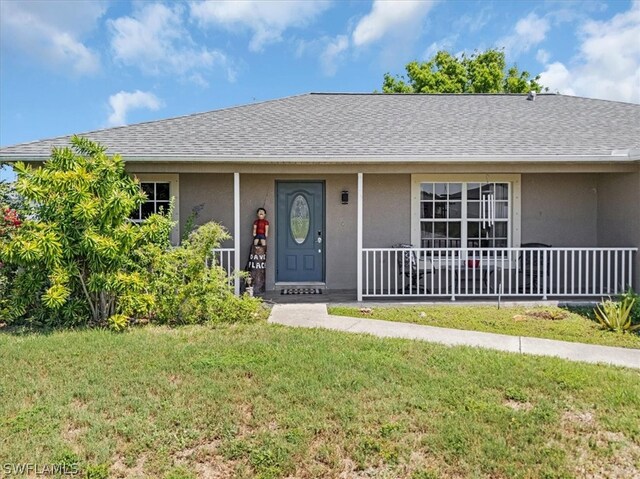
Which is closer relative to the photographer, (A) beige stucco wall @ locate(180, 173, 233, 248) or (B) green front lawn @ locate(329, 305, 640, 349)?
(B) green front lawn @ locate(329, 305, 640, 349)

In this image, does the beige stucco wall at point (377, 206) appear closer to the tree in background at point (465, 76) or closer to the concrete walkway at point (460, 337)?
the concrete walkway at point (460, 337)

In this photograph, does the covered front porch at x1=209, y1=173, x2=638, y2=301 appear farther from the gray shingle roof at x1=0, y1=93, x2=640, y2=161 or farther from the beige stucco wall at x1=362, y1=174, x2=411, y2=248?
the gray shingle roof at x1=0, y1=93, x2=640, y2=161

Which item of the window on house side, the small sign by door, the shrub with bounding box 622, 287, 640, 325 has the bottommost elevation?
the shrub with bounding box 622, 287, 640, 325

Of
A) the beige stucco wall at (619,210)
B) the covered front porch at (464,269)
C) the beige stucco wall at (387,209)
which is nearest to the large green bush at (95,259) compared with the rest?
the covered front porch at (464,269)

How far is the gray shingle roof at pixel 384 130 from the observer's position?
26.3 feet

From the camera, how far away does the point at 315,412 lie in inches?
144

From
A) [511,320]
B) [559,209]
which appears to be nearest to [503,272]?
[511,320]

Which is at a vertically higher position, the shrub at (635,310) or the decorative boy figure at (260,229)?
the decorative boy figure at (260,229)

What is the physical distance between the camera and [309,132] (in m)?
9.23

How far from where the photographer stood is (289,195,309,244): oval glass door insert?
968cm

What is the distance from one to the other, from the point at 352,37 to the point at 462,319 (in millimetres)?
17490

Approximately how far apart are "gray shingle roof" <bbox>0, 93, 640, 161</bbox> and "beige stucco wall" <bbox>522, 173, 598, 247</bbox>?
0.99 m

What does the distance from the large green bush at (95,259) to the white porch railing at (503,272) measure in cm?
305

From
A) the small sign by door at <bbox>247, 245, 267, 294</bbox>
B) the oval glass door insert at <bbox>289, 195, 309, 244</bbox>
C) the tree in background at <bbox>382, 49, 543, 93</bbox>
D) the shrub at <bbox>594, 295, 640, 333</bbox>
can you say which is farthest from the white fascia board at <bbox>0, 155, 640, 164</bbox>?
the tree in background at <bbox>382, 49, 543, 93</bbox>
